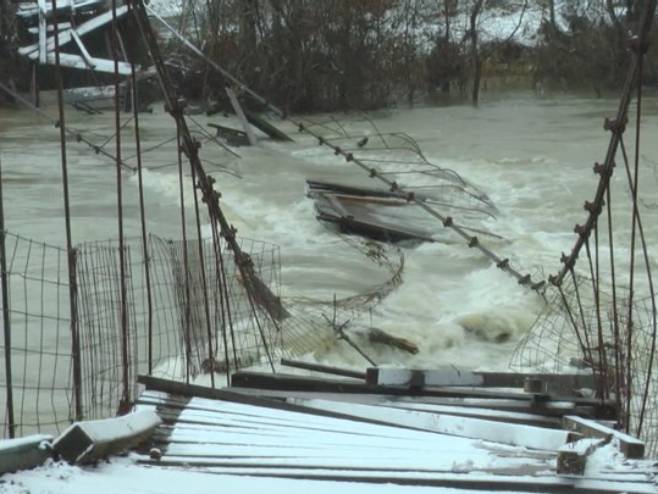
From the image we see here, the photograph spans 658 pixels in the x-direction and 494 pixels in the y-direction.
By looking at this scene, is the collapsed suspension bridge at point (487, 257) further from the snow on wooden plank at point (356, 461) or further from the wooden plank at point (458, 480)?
the wooden plank at point (458, 480)

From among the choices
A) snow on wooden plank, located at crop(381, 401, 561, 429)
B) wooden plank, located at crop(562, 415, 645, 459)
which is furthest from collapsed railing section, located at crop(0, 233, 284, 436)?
wooden plank, located at crop(562, 415, 645, 459)

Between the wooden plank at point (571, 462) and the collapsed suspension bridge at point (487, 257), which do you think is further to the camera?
the collapsed suspension bridge at point (487, 257)

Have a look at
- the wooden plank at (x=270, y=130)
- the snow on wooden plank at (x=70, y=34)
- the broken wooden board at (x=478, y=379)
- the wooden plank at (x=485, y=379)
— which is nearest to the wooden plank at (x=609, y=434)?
the broken wooden board at (x=478, y=379)

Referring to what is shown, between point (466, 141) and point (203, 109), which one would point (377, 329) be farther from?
point (203, 109)

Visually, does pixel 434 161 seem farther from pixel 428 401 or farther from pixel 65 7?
pixel 428 401

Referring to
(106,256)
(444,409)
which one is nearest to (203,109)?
(106,256)

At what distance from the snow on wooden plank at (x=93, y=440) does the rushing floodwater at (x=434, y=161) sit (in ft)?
13.6

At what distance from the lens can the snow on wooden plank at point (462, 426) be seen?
3.14 m

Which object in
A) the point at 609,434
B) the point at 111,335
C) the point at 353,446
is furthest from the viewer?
the point at 111,335

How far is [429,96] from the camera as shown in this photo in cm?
2612

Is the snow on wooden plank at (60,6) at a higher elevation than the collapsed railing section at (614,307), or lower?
higher

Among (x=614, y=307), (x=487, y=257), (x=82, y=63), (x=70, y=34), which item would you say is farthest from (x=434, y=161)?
(x=614, y=307)

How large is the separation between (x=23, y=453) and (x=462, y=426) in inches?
55.9

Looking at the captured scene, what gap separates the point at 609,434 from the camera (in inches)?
111
